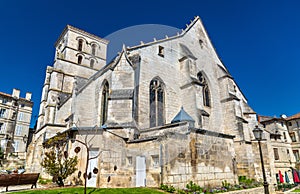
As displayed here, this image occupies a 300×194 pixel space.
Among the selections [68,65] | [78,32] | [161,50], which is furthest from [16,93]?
[161,50]

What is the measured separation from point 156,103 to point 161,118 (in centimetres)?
109

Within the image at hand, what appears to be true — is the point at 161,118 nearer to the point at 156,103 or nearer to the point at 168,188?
the point at 156,103

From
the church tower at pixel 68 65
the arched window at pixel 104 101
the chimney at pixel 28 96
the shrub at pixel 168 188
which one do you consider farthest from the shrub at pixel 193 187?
the chimney at pixel 28 96

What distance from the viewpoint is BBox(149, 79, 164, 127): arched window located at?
13.6 meters

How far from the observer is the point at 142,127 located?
40.5ft

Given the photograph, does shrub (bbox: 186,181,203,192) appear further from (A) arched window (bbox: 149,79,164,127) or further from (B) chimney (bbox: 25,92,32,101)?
(B) chimney (bbox: 25,92,32,101)

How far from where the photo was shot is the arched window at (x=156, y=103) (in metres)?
13.6

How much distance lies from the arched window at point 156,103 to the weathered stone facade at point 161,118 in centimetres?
7

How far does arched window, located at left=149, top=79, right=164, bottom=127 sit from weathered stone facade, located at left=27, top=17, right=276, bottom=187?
0.23ft

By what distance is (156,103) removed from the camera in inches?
554

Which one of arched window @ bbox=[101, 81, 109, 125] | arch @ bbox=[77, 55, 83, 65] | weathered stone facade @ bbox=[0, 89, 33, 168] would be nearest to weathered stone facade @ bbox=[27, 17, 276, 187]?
arched window @ bbox=[101, 81, 109, 125]

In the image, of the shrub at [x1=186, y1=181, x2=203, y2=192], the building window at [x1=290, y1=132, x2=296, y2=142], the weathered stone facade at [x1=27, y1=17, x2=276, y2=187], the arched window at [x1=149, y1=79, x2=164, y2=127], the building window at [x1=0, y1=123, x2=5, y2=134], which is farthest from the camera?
the building window at [x1=0, y1=123, x2=5, y2=134]

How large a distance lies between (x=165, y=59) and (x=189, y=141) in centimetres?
808

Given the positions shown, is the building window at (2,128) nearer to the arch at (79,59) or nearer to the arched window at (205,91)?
the arch at (79,59)
